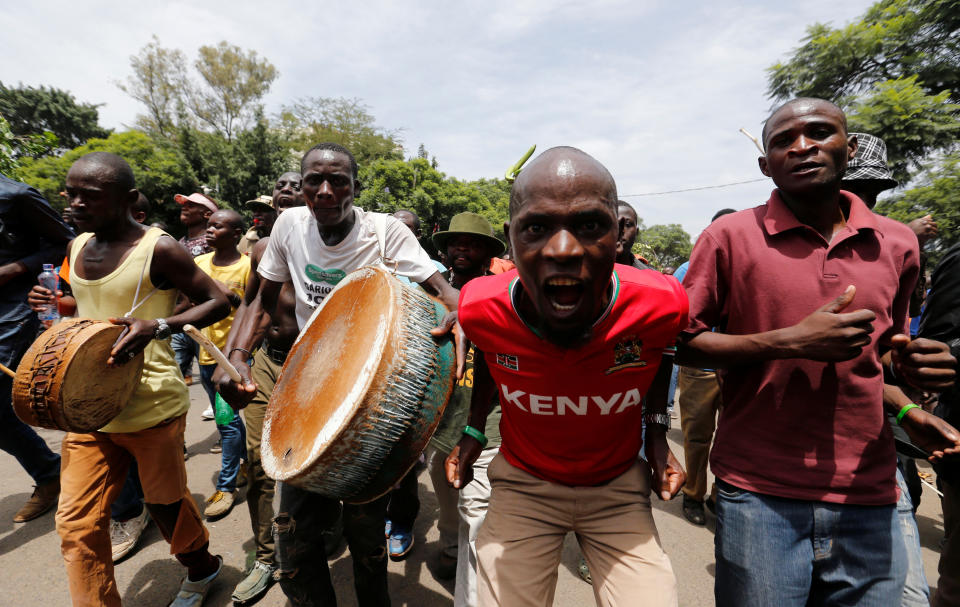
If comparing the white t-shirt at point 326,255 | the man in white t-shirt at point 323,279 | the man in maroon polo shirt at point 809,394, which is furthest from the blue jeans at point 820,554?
the white t-shirt at point 326,255

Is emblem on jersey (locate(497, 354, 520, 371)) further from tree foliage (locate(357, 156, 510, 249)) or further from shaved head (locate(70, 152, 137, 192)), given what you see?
tree foliage (locate(357, 156, 510, 249))

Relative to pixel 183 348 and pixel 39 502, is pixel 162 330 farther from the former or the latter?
pixel 183 348

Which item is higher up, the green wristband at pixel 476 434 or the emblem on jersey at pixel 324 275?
the emblem on jersey at pixel 324 275

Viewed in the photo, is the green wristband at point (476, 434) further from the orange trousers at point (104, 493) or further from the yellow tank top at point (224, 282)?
the yellow tank top at point (224, 282)

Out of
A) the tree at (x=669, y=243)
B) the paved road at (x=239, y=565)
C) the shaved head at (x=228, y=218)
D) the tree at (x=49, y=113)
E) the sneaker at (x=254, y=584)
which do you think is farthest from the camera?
the tree at (x=669, y=243)

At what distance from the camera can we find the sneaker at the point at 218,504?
12.4 ft

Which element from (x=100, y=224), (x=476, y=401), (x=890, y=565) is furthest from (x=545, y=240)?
(x=100, y=224)

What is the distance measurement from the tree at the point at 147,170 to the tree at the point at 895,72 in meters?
25.3

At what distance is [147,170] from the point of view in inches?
816

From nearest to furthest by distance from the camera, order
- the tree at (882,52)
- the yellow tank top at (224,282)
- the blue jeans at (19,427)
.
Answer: the blue jeans at (19,427)
the yellow tank top at (224,282)
the tree at (882,52)

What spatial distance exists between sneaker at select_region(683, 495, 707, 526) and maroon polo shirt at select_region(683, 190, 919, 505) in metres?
2.65

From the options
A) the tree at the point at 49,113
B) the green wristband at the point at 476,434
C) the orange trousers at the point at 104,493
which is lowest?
the orange trousers at the point at 104,493

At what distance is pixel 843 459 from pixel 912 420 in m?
0.29

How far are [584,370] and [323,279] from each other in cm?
168
